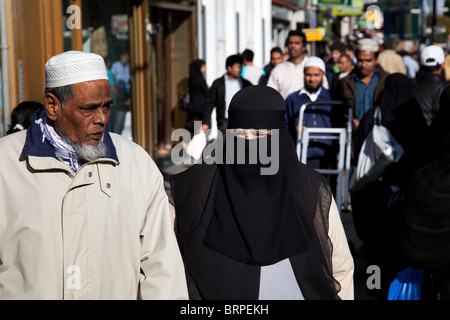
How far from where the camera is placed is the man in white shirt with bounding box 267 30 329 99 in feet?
29.2

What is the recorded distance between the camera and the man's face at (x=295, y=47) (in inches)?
364

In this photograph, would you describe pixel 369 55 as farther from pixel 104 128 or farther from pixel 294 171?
pixel 104 128

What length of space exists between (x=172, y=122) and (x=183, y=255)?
36.0 feet

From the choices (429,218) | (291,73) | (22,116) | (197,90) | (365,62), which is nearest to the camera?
(429,218)

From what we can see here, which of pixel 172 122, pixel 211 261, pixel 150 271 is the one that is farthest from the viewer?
pixel 172 122

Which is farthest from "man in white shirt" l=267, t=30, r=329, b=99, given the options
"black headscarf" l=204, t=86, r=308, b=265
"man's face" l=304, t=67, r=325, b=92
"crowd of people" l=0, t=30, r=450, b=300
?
"black headscarf" l=204, t=86, r=308, b=265

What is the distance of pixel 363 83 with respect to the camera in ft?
25.4

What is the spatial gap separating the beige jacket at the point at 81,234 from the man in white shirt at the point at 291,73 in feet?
20.2

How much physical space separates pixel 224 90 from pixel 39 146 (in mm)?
7735

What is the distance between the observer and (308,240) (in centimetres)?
328

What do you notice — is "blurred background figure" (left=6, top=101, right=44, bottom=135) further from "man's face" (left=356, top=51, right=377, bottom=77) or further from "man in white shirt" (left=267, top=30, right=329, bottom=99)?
"man in white shirt" (left=267, top=30, right=329, bottom=99)

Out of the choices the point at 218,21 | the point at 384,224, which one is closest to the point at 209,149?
the point at 384,224

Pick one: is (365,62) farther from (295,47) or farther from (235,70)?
(235,70)

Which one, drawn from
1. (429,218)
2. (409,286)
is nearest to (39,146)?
(429,218)
